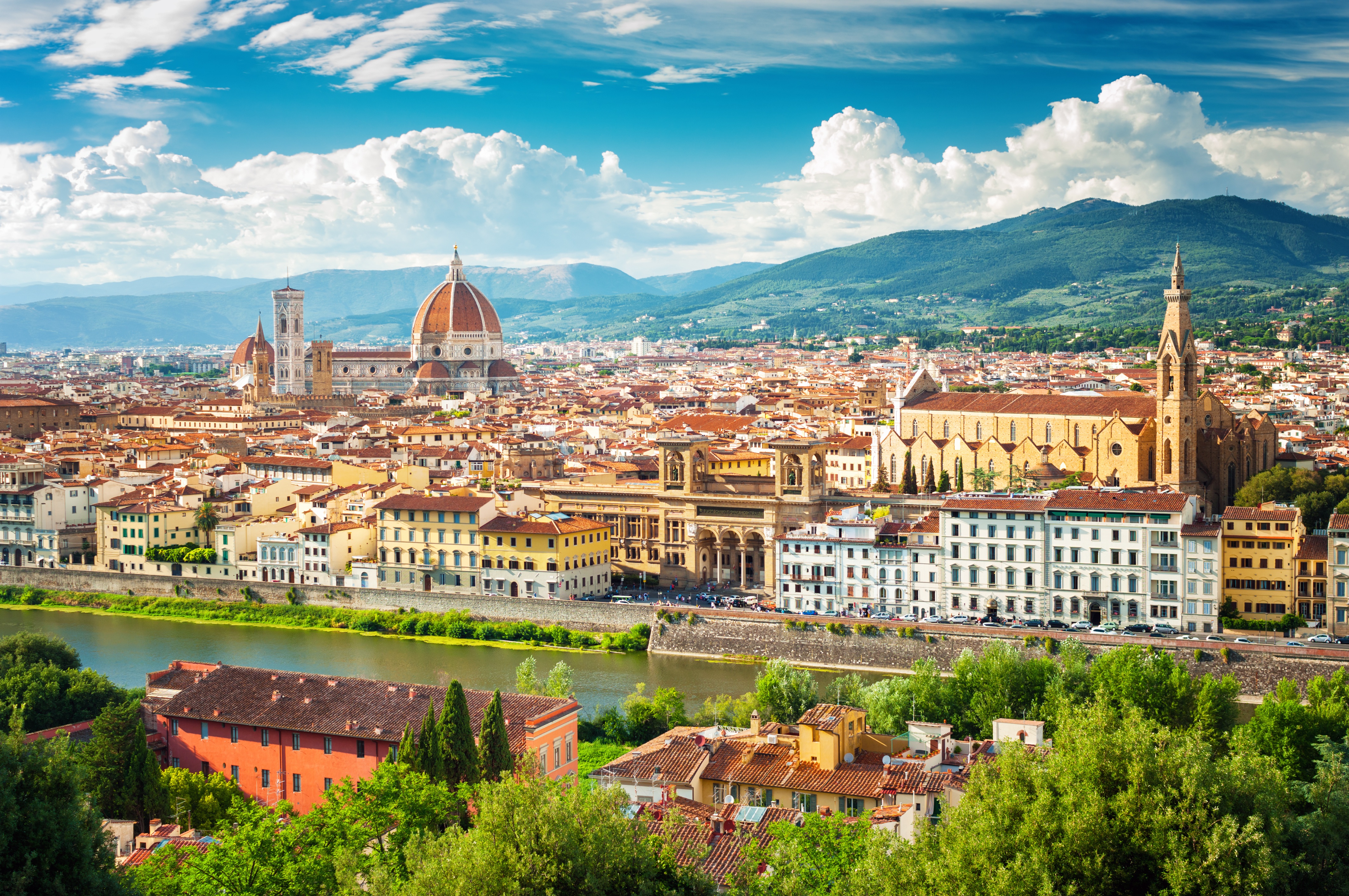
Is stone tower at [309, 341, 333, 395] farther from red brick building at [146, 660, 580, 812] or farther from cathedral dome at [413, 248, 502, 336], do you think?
red brick building at [146, 660, 580, 812]

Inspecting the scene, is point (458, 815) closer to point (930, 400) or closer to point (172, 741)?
point (172, 741)

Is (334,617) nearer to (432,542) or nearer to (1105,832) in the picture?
(432,542)

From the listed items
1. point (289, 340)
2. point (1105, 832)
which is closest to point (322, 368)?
point (289, 340)

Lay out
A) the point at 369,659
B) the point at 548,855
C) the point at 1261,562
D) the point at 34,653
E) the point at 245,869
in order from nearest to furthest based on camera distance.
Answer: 1. the point at 548,855
2. the point at 245,869
3. the point at 34,653
4. the point at 1261,562
5. the point at 369,659

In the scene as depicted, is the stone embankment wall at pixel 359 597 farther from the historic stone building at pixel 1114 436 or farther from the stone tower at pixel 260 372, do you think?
the stone tower at pixel 260 372

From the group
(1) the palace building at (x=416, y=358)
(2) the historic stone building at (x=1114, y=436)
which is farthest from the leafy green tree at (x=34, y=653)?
(1) the palace building at (x=416, y=358)

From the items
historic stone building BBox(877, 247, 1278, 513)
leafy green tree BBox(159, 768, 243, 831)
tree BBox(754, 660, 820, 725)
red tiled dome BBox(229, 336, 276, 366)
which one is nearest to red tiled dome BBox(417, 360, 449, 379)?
red tiled dome BBox(229, 336, 276, 366)
